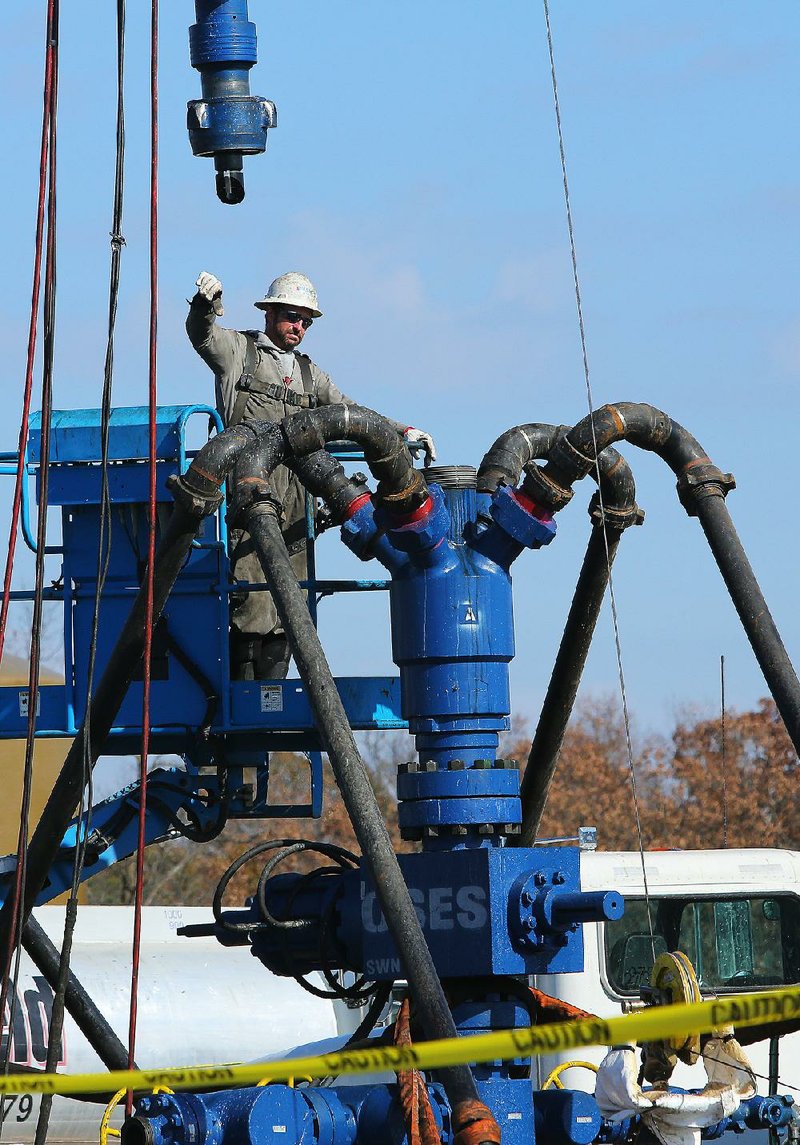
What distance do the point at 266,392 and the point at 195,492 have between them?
2.38m

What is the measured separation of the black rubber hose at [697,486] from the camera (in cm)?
809

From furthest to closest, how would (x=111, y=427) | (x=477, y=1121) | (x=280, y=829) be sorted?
(x=280, y=829) < (x=111, y=427) < (x=477, y=1121)

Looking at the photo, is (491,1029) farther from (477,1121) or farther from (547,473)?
(547,473)

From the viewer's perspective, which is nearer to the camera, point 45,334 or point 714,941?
point 45,334

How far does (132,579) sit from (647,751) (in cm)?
4765

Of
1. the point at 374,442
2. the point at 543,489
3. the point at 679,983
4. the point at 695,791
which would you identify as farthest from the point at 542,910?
the point at 695,791

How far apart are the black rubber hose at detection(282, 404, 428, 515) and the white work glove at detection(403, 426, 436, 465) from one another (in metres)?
1.42

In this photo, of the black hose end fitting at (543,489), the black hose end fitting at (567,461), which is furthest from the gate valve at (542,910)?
the black hose end fitting at (567,461)

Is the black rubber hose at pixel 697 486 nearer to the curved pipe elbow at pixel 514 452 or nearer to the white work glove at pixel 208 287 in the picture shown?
the curved pipe elbow at pixel 514 452

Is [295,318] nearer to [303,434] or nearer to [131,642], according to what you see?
[303,434]

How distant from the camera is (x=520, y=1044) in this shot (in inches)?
181

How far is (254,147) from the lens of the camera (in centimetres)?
879

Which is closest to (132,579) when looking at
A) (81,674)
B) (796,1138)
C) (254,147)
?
(81,674)

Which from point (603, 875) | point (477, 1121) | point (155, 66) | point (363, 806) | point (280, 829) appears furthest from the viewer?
point (280, 829)
